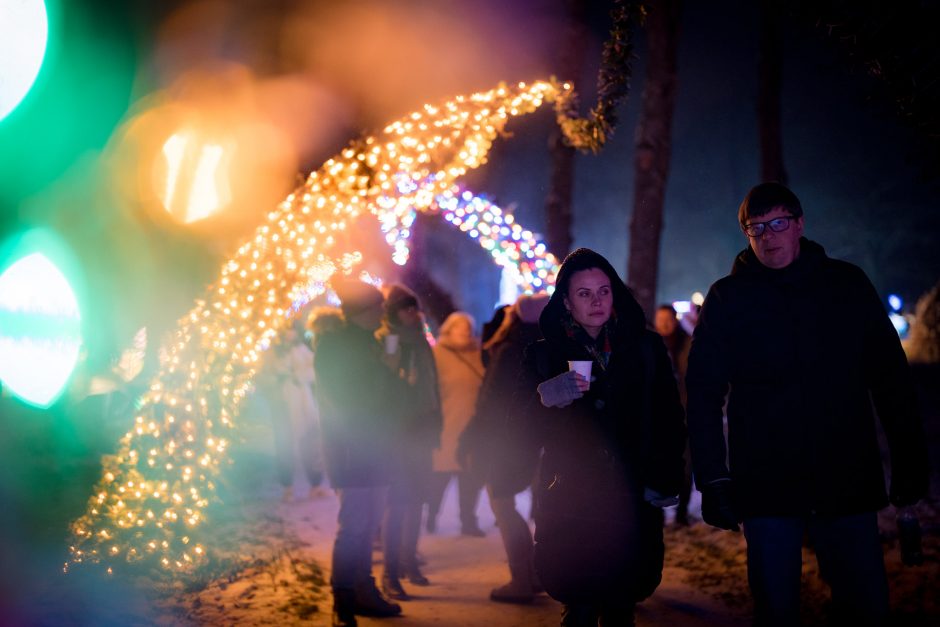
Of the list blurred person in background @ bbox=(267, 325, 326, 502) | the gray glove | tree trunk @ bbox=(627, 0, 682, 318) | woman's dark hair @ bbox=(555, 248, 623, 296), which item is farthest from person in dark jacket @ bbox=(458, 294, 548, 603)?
blurred person in background @ bbox=(267, 325, 326, 502)

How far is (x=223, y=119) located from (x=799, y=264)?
18.9ft

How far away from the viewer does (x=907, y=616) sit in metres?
4.84

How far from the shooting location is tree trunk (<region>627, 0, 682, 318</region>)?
9.98 metres

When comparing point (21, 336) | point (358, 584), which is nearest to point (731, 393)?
point (358, 584)

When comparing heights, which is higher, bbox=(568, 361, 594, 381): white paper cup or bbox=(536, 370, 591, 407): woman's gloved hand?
bbox=(568, 361, 594, 381): white paper cup

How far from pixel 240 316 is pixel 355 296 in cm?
217

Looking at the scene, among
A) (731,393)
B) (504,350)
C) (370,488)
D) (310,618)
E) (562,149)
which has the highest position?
(562,149)

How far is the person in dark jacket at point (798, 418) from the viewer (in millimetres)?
3096

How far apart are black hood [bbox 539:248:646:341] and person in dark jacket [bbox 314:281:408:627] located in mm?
2007

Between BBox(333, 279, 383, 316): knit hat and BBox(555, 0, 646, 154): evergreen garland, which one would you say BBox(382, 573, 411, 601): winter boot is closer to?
BBox(333, 279, 383, 316): knit hat

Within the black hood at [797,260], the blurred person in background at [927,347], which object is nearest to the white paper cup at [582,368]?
the black hood at [797,260]

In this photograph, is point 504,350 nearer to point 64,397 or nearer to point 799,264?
point 799,264

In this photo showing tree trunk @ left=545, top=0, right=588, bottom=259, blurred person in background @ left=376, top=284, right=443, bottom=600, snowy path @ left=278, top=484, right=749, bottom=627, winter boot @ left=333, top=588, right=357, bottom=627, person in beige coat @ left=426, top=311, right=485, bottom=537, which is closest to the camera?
winter boot @ left=333, top=588, right=357, bottom=627

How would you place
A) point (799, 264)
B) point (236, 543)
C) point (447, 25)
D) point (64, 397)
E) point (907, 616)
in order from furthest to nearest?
point (447, 25) < point (236, 543) < point (64, 397) < point (907, 616) < point (799, 264)
